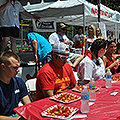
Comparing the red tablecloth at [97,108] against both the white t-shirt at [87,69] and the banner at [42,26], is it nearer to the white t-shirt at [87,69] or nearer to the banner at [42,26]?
the white t-shirt at [87,69]

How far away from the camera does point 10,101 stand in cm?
203

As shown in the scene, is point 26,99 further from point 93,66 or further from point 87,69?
point 93,66

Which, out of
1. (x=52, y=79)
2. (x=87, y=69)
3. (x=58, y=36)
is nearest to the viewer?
(x=52, y=79)

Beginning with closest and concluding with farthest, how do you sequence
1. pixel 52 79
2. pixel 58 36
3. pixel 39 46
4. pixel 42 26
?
pixel 52 79 < pixel 39 46 < pixel 58 36 < pixel 42 26

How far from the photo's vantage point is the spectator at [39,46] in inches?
190

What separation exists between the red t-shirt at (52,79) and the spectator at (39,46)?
6.55ft

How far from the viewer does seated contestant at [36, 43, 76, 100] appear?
→ 2.47 metres

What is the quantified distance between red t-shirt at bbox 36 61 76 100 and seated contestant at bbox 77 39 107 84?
32 cm

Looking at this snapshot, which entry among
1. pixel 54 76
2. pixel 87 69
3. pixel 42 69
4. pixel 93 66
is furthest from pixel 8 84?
pixel 93 66

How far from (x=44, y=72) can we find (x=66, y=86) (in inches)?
20.3

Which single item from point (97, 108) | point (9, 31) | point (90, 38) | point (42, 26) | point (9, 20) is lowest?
point (97, 108)

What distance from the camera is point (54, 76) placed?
262 cm

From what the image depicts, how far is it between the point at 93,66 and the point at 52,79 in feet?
3.17

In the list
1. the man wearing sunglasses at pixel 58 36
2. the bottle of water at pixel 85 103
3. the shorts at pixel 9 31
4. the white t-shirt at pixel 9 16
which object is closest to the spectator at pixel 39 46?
the shorts at pixel 9 31
